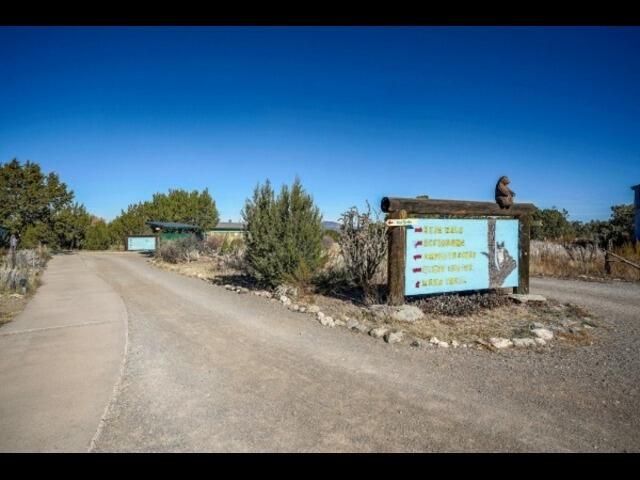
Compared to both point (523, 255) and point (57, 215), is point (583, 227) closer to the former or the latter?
point (523, 255)

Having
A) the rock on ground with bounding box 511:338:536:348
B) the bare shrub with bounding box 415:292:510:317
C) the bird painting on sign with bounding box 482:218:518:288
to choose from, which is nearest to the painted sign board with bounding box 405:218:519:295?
the bird painting on sign with bounding box 482:218:518:288

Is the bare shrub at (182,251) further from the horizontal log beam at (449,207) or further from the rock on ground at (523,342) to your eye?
the rock on ground at (523,342)

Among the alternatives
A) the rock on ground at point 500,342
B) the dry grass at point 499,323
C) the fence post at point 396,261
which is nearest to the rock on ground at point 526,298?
the dry grass at point 499,323

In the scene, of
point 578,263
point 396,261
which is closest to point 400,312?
point 396,261

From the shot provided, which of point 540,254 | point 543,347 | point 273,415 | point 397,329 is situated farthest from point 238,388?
point 540,254

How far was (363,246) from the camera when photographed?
8.91 meters

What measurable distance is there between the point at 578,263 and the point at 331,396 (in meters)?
14.5

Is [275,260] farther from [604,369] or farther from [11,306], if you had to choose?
[604,369]

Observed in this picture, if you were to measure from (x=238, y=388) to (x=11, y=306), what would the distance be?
8339 millimetres

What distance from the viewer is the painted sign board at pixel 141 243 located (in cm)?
4328

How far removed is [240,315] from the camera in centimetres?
773

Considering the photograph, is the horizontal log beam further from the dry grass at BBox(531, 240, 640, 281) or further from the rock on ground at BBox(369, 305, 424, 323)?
the dry grass at BBox(531, 240, 640, 281)

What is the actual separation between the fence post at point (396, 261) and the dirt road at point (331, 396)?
1484 millimetres
